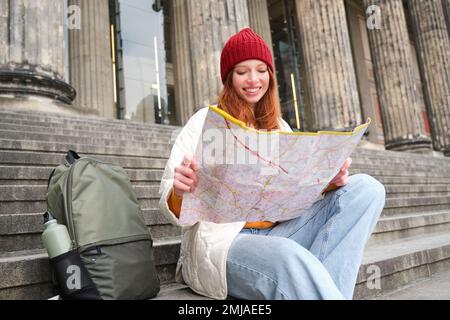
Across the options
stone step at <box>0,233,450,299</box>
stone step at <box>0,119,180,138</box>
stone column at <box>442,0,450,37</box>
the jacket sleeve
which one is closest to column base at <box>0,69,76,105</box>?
stone step at <box>0,119,180,138</box>

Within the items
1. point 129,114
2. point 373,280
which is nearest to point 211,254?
point 373,280

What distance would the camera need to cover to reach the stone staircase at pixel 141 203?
Answer: 1829mm

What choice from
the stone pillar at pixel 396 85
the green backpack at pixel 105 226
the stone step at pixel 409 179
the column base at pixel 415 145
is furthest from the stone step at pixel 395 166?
the green backpack at pixel 105 226

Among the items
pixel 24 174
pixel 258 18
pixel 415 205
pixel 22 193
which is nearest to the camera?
pixel 22 193

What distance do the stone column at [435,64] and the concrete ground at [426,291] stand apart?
1334 centimetres

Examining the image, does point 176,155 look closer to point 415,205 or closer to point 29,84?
point 29,84

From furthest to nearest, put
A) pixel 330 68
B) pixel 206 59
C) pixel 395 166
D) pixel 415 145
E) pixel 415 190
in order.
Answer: pixel 415 145 → pixel 330 68 → pixel 395 166 → pixel 206 59 → pixel 415 190

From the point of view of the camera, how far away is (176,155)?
148cm

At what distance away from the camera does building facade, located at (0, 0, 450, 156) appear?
5.39 metres

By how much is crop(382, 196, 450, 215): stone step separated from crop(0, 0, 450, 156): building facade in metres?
3.91

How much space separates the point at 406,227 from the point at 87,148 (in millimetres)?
3211

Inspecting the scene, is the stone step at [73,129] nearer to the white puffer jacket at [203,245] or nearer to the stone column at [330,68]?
the white puffer jacket at [203,245]

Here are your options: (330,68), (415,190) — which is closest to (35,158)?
(415,190)
